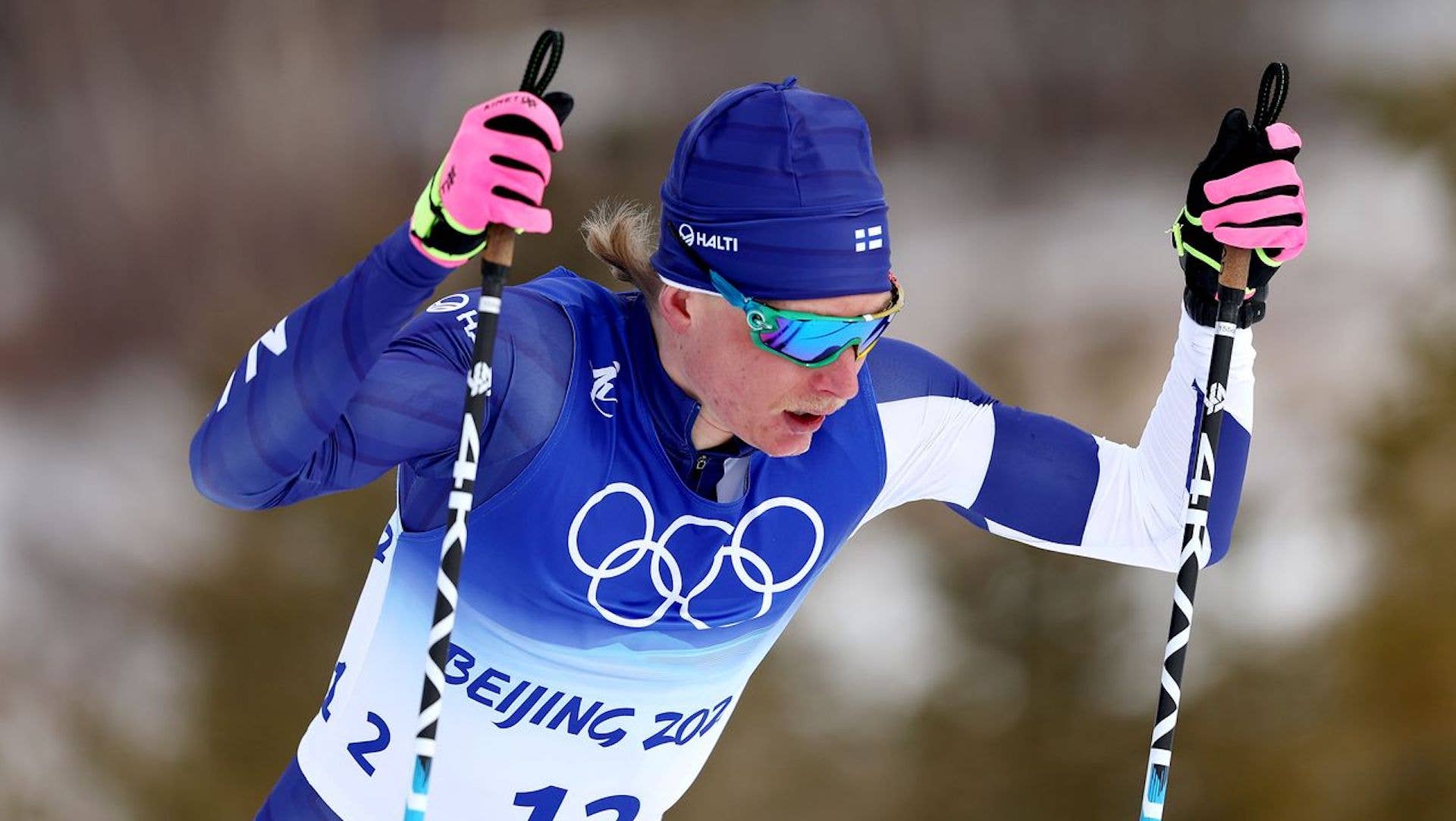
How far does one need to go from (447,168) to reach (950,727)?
3079 mm

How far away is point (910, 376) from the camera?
7.57ft

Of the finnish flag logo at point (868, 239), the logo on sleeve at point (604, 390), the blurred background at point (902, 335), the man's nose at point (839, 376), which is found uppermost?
the finnish flag logo at point (868, 239)

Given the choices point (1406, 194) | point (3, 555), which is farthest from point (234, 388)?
point (1406, 194)

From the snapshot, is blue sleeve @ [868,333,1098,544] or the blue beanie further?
blue sleeve @ [868,333,1098,544]

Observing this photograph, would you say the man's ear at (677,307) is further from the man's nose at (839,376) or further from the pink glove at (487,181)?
the pink glove at (487,181)

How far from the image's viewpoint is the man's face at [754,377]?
6.44 ft

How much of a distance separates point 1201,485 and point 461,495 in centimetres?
105

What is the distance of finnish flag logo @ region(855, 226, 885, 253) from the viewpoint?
1.95 m

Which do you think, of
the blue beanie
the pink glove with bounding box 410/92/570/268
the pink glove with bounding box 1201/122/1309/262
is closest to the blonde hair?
the blue beanie

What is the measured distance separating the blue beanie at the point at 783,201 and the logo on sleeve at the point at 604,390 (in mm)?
164

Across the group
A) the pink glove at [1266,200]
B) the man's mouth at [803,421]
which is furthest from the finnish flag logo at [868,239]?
the pink glove at [1266,200]

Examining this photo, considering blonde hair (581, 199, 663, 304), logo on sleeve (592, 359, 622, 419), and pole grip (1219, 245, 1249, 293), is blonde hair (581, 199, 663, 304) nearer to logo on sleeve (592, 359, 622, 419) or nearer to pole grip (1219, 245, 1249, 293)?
logo on sleeve (592, 359, 622, 419)

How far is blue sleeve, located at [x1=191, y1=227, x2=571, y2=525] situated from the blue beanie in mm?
326

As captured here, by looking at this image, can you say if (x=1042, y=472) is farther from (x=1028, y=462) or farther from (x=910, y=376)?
(x=910, y=376)
